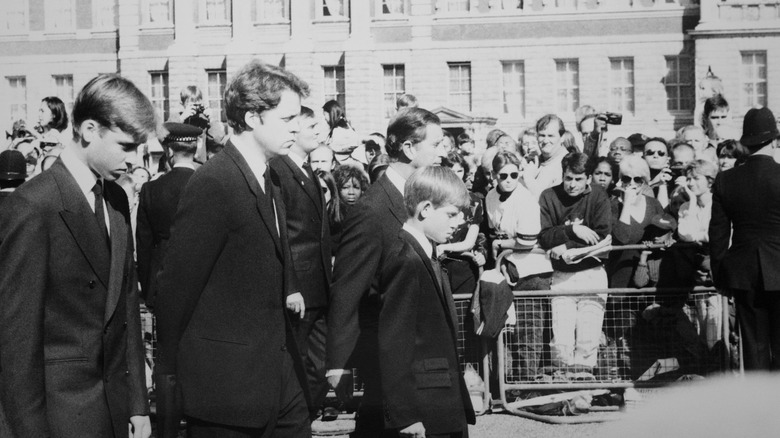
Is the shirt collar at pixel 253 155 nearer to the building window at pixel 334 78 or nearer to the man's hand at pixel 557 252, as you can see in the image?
the man's hand at pixel 557 252

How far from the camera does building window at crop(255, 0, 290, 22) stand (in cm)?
2936

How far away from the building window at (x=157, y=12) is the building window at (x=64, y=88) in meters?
2.34

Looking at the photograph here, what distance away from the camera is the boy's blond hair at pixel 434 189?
428cm

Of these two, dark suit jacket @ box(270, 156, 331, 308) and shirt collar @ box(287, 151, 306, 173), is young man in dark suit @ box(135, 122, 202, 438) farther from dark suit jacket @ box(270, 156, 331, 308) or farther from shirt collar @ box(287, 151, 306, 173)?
dark suit jacket @ box(270, 156, 331, 308)

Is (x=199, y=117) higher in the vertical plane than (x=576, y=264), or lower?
higher

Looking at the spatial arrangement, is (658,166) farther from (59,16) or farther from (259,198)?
(59,16)

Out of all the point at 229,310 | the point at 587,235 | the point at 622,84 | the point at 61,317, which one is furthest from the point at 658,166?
the point at 622,84

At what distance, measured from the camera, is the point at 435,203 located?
4289mm

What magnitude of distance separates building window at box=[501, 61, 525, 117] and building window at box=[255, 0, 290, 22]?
740cm

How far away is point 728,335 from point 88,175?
5243 millimetres

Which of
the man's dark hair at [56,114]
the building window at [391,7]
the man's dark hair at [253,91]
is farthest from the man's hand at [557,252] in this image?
the building window at [391,7]

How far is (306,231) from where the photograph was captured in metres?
5.84

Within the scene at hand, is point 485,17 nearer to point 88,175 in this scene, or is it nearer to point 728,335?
point 728,335

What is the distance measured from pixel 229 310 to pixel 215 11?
24.6 metres
